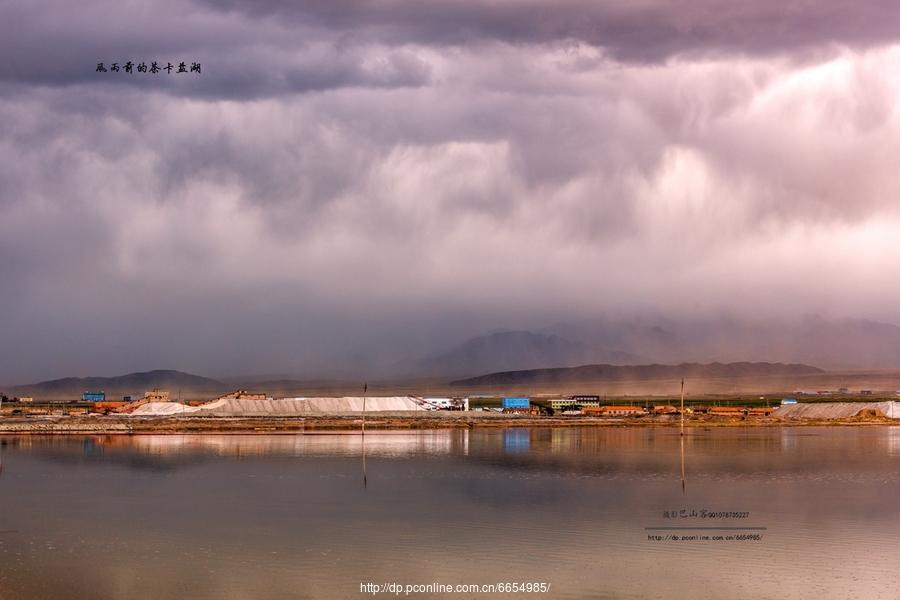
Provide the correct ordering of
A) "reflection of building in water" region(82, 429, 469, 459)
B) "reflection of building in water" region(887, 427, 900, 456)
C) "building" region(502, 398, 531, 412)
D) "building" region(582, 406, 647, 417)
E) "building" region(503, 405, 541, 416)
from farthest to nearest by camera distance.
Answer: "building" region(502, 398, 531, 412), "building" region(503, 405, 541, 416), "building" region(582, 406, 647, 417), "reflection of building in water" region(82, 429, 469, 459), "reflection of building in water" region(887, 427, 900, 456)

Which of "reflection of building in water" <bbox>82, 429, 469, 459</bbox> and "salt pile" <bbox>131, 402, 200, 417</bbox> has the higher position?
"salt pile" <bbox>131, 402, 200, 417</bbox>

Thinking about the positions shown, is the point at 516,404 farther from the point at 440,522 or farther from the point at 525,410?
the point at 440,522

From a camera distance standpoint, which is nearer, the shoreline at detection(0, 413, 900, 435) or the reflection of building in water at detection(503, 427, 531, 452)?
the reflection of building in water at detection(503, 427, 531, 452)

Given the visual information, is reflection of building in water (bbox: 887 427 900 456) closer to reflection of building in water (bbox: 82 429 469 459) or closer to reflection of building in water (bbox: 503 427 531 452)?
reflection of building in water (bbox: 503 427 531 452)

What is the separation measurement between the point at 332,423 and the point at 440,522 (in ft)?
215

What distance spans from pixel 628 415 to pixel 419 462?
72856mm

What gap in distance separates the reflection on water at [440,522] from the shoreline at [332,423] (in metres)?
30.0

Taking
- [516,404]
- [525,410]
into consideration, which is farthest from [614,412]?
[516,404]

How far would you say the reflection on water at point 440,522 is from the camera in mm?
22000

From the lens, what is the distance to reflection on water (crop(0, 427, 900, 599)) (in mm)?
22000

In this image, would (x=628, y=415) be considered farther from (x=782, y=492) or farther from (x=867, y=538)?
(x=867, y=538)

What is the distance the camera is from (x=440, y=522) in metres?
29.8

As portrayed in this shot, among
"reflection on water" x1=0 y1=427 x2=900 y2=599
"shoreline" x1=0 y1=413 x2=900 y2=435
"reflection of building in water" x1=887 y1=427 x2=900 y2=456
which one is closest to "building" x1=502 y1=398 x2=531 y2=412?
"shoreline" x1=0 y1=413 x2=900 y2=435

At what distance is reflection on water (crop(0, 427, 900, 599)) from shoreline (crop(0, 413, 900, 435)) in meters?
30.0
